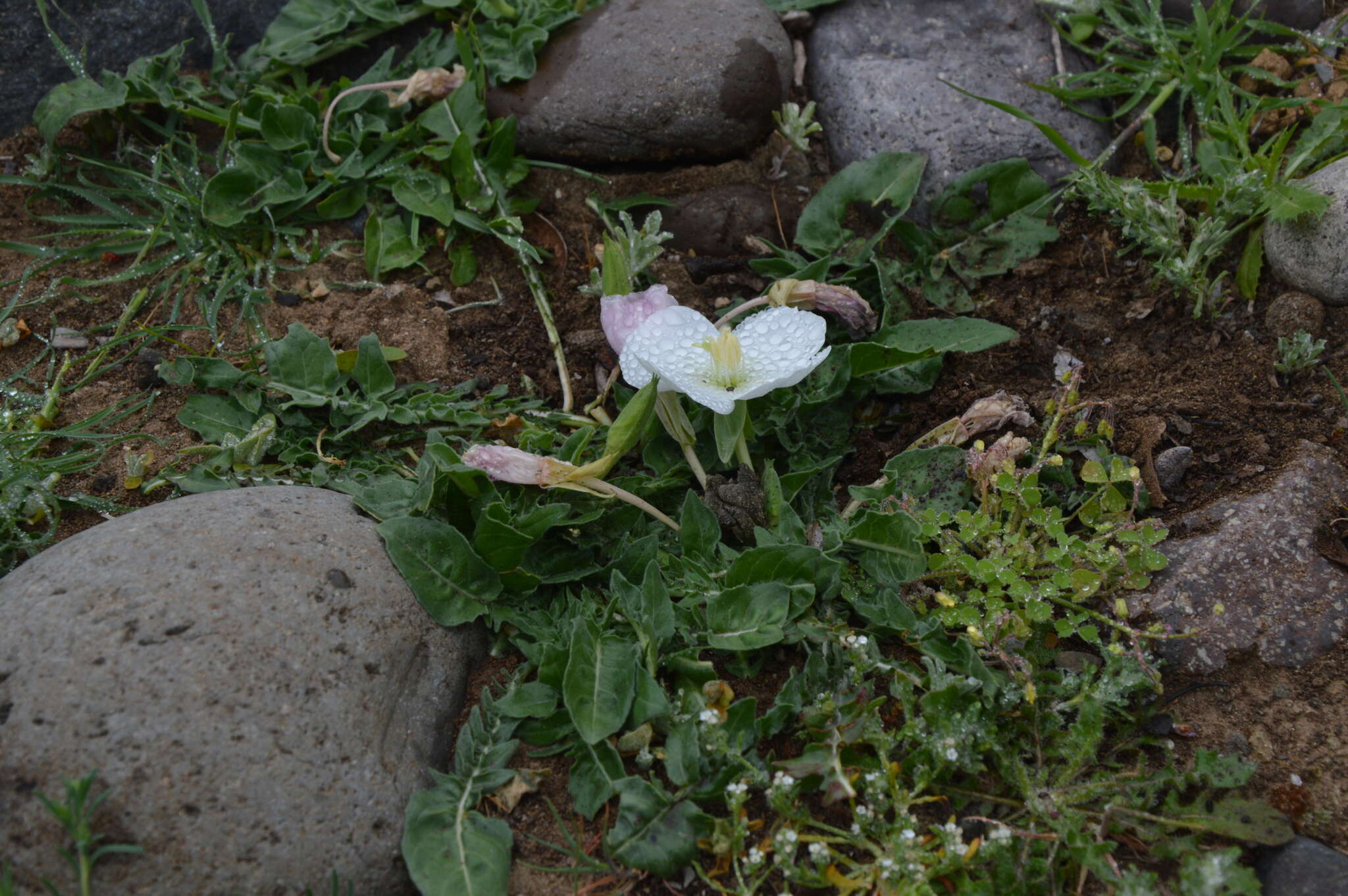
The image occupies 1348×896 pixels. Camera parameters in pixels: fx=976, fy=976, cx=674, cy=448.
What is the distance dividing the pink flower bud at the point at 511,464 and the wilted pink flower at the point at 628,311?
0.40m

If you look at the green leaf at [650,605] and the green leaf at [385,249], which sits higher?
the green leaf at [385,249]

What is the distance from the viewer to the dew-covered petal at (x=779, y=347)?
2178 millimetres

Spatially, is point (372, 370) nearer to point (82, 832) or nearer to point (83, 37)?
point (82, 832)

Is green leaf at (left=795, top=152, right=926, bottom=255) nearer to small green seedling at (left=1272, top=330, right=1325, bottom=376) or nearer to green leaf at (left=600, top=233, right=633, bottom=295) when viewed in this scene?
green leaf at (left=600, top=233, right=633, bottom=295)

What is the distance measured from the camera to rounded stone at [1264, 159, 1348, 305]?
247cm

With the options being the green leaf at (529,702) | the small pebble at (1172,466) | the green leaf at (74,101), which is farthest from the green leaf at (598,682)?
the green leaf at (74,101)

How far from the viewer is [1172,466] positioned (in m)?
2.33

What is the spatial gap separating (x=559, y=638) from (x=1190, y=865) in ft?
4.07

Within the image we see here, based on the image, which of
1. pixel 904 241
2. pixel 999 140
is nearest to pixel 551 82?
pixel 904 241

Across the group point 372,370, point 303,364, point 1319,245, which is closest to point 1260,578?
point 1319,245

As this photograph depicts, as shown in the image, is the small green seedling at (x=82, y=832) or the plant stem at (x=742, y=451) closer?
the small green seedling at (x=82, y=832)

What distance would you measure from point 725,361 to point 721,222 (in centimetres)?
98

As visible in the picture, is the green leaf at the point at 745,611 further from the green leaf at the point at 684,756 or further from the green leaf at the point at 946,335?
the green leaf at the point at 946,335

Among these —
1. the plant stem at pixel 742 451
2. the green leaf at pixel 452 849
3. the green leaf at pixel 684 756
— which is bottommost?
the green leaf at pixel 452 849
